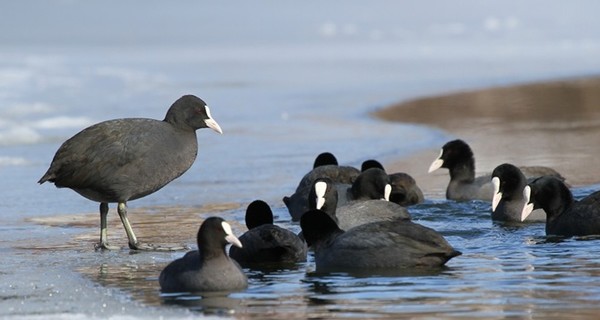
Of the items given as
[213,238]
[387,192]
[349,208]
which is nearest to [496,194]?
[387,192]

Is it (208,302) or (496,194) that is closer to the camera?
(208,302)

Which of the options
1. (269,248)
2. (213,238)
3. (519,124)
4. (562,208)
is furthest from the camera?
(519,124)

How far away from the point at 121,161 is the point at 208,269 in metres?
1.94

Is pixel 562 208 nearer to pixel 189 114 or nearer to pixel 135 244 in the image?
pixel 189 114

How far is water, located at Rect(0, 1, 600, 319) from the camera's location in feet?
21.5

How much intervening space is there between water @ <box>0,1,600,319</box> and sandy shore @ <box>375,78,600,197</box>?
0.71m

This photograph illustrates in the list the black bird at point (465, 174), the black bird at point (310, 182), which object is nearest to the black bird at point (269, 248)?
the black bird at point (310, 182)

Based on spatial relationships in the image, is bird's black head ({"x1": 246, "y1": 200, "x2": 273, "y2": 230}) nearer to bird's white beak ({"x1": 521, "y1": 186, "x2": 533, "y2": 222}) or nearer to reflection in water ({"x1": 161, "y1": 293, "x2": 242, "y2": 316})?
bird's white beak ({"x1": 521, "y1": 186, "x2": 533, "y2": 222})

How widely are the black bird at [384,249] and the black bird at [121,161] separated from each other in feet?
4.48

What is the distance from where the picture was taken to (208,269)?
6812mm

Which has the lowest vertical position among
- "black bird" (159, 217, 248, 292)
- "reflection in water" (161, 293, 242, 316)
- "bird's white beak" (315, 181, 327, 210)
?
"reflection in water" (161, 293, 242, 316)

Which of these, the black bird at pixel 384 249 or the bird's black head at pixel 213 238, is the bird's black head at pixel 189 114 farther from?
the bird's black head at pixel 213 238

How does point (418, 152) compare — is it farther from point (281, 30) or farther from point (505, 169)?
point (281, 30)

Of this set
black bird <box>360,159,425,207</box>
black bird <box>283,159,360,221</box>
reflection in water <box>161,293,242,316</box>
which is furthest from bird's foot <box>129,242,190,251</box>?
black bird <box>360,159,425,207</box>
